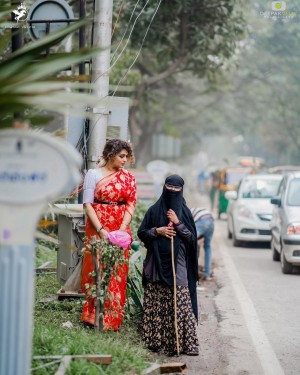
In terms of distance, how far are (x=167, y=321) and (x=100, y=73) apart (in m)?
2.92

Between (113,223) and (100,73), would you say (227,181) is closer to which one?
(100,73)

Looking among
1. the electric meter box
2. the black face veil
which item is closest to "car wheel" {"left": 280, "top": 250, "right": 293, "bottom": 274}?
the electric meter box

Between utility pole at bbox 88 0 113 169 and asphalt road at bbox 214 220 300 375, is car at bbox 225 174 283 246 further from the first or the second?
utility pole at bbox 88 0 113 169

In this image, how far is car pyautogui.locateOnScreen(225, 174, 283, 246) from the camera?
19.4m

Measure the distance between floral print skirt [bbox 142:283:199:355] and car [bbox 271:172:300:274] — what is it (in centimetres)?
646

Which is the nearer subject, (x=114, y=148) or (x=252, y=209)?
(x=114, y=148)

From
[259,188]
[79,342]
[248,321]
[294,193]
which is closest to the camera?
[79,342]

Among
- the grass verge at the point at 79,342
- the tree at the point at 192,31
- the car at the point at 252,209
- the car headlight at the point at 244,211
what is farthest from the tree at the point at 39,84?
the car headlight at the point at 244,211

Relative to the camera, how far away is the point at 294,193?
15391 millimetres

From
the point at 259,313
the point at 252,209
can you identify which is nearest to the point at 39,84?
the point at 259,313

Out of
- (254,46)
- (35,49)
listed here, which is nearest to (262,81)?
(254,46)

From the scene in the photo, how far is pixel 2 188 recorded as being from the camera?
4348mm

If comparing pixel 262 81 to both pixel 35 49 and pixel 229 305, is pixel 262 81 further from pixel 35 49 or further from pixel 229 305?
pixel 35 49

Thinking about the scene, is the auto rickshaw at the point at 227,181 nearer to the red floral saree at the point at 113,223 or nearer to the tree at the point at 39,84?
the red floral saree at the point at 113,223
